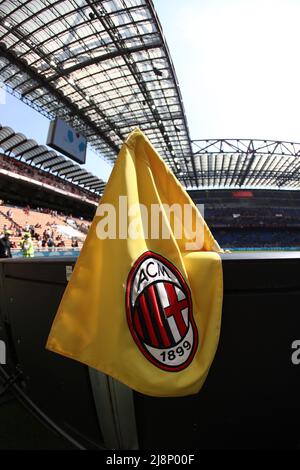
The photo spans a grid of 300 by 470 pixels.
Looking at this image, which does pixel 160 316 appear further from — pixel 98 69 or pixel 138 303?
pixel 98 69

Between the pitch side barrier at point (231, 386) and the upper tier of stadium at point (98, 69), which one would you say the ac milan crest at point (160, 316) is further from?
the upper tier of stadium at point (98, 69)

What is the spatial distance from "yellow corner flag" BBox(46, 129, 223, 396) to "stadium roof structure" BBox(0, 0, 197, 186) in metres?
13.6

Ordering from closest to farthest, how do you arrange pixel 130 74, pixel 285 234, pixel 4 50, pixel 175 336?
pixel 175 336, pixel 4 50, pixel 130 74, pixel 285 234

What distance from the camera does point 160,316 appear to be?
845mm

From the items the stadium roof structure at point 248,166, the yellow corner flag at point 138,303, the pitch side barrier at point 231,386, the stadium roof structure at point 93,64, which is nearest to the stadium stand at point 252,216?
the stadium roof structure at point 248,166

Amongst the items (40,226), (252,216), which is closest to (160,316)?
(40,226)

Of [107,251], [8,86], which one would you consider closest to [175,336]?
[107,251]

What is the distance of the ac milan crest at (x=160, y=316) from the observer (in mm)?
832

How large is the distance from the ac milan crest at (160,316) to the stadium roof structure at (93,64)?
13.7 metres

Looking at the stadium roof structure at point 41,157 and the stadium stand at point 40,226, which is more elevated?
the stadium roof structure at point 41,157

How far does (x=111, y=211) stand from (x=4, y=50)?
56.3 ft

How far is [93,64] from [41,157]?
21.2m
